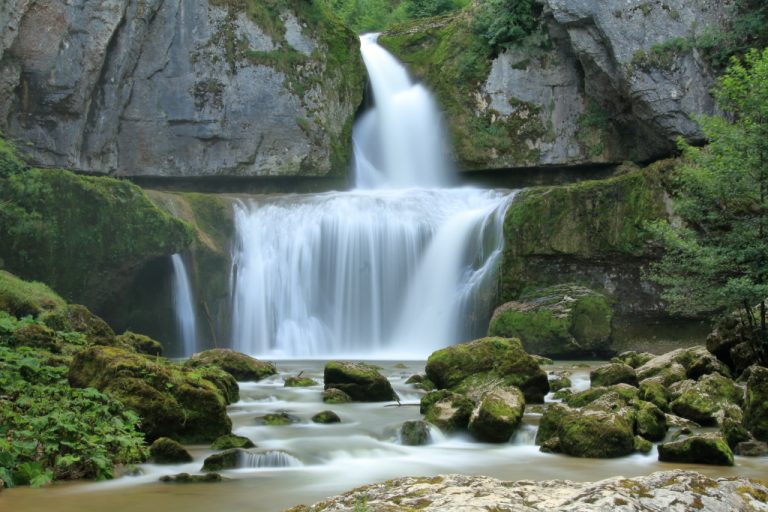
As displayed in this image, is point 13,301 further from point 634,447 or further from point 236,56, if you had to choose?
point 236,56

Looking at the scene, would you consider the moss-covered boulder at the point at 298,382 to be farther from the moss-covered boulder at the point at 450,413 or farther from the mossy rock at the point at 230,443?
the mossy rock at the point at 230,443

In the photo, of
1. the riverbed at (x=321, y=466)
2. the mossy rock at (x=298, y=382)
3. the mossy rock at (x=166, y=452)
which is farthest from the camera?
the mossy rock at (x=298, y=382)

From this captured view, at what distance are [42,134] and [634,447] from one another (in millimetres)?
22017

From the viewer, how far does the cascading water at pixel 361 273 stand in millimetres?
20828

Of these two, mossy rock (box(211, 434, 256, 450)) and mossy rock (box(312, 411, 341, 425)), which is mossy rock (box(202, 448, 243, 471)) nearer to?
mossy rock (box(211, 434, 256, 450))

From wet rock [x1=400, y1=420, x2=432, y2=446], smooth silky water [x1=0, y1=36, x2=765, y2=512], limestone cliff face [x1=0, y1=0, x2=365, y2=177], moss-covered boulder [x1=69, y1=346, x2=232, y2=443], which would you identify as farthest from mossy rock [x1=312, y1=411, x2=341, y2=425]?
limestone cliff face [x1=0, y1=0, x2=365, y2=177]

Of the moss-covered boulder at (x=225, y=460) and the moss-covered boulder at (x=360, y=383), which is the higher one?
the moss-covered boulder at (x=225, y=460)

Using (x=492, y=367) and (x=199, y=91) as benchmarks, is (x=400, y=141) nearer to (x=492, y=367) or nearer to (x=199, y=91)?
(x=199, y=91)

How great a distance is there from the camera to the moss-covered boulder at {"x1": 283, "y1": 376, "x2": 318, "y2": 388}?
12.3m

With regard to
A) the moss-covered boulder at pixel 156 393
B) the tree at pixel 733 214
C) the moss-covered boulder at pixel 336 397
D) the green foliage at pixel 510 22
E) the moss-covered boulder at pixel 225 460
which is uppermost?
the green foliage at pixel 510 22

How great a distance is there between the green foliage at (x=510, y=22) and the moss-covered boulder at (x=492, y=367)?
19.5m

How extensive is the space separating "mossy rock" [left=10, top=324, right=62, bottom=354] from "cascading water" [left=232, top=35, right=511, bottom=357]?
1048 centimetres

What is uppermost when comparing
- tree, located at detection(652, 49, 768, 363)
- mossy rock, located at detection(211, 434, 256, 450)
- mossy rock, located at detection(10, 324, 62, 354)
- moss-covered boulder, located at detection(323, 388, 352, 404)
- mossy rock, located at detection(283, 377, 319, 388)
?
tree, located at detection(652, 49, 768, 363)

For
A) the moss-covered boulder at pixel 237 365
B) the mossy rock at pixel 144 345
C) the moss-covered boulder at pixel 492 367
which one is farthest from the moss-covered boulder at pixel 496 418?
the mossy rock at pixel 144 345
